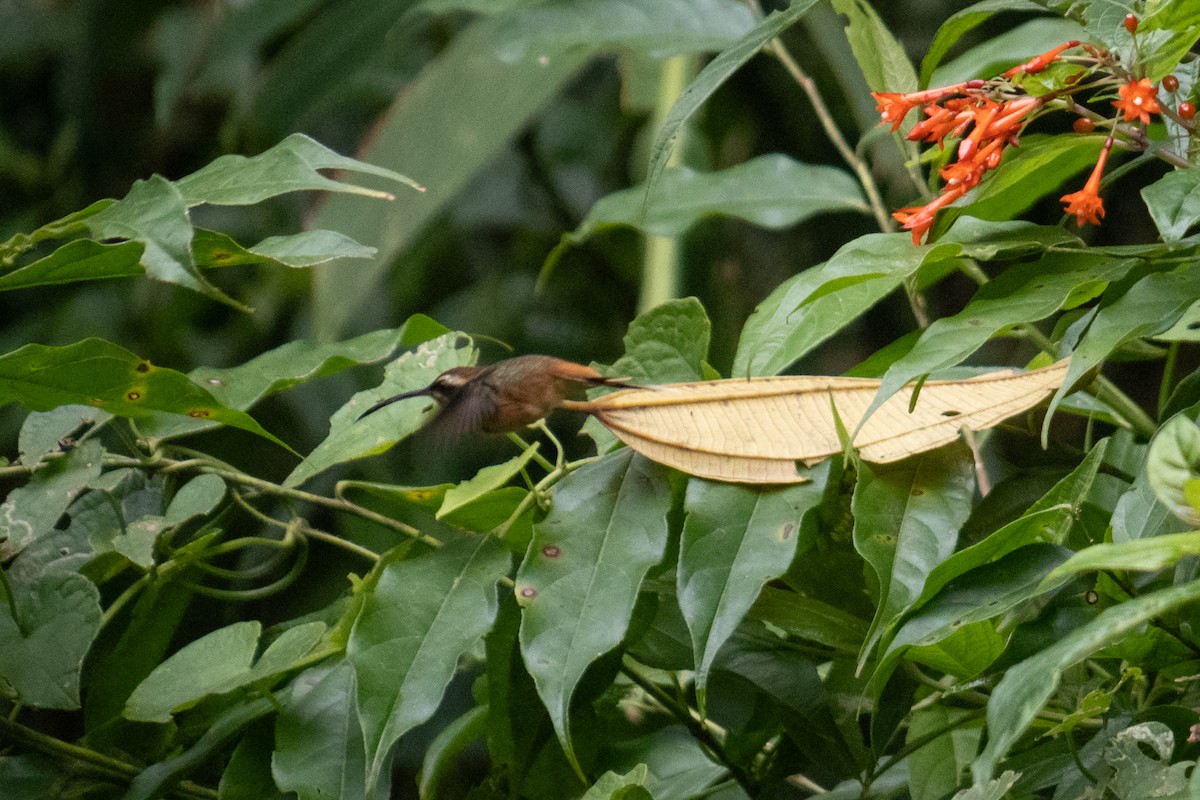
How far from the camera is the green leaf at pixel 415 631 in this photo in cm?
49

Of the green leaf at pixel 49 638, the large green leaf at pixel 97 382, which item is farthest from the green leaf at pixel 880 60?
the green leaf at pixel 49 638

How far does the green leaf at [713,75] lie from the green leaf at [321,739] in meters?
0.29

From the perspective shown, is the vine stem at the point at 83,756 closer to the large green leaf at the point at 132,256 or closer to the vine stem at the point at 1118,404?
the large green leaf at the point at 132,256

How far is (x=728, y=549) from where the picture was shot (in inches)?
19.9

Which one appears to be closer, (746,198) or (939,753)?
(939,753)

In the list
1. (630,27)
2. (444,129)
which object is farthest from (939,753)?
(444,129)

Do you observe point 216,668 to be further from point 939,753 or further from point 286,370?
point 939,753

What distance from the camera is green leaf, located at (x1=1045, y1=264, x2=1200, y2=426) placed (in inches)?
17.5

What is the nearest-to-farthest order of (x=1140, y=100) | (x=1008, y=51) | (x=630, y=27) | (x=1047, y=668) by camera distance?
(x=1047, y=668) → (x=1140, y=100) → (x=1008, y=51) → (x=630, y=27)

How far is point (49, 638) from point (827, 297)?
45cm

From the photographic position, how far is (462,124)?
4.34 feet

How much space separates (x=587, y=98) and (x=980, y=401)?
1.88m

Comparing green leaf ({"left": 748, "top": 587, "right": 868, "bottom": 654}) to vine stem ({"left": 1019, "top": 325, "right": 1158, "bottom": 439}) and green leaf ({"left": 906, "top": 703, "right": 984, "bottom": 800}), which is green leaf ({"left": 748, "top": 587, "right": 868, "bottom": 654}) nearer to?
green leaf ({"left": 906, "top": 703, "right": 984, "bottom": 800})

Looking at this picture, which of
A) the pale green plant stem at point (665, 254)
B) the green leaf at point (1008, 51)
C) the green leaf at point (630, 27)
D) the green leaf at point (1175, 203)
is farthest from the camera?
the pale green plant stem at point (665, 254)
